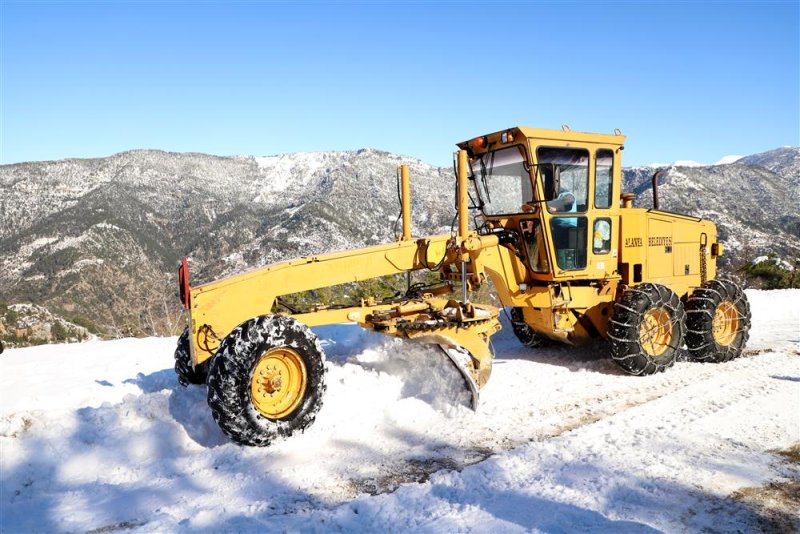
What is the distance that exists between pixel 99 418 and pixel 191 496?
4.21ft

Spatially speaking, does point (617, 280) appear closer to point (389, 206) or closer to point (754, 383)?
point (754, 383)

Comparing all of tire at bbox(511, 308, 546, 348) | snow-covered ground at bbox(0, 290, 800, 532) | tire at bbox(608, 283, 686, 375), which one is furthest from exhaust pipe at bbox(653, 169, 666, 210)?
snow-covered ground at bbox(0, 290, 800, 532)

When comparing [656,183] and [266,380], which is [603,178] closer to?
[656,183]

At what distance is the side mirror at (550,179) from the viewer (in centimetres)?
680

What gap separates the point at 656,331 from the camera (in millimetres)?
7195

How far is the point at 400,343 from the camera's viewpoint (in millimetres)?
6191

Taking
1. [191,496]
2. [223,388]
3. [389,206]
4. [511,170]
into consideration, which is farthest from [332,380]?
[389,206]

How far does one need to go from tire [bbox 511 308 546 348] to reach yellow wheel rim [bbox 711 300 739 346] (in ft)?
7.80

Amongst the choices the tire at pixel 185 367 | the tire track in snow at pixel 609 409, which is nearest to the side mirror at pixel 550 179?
the tire track in snow at pixel 609 409

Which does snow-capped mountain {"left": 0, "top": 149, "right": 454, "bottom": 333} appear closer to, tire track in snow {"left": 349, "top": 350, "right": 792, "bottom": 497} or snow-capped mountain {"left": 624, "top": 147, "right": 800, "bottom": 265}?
tire track in snow {"left": 349, "top": 350, "right": 792, "bottom": 497}

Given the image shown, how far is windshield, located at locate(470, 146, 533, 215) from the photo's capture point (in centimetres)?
693

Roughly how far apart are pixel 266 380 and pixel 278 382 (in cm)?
10

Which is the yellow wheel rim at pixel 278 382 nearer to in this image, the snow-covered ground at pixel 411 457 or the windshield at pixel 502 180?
the snow-covered ground at pixel 411 457

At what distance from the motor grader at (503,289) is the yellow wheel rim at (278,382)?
0.04 feet
